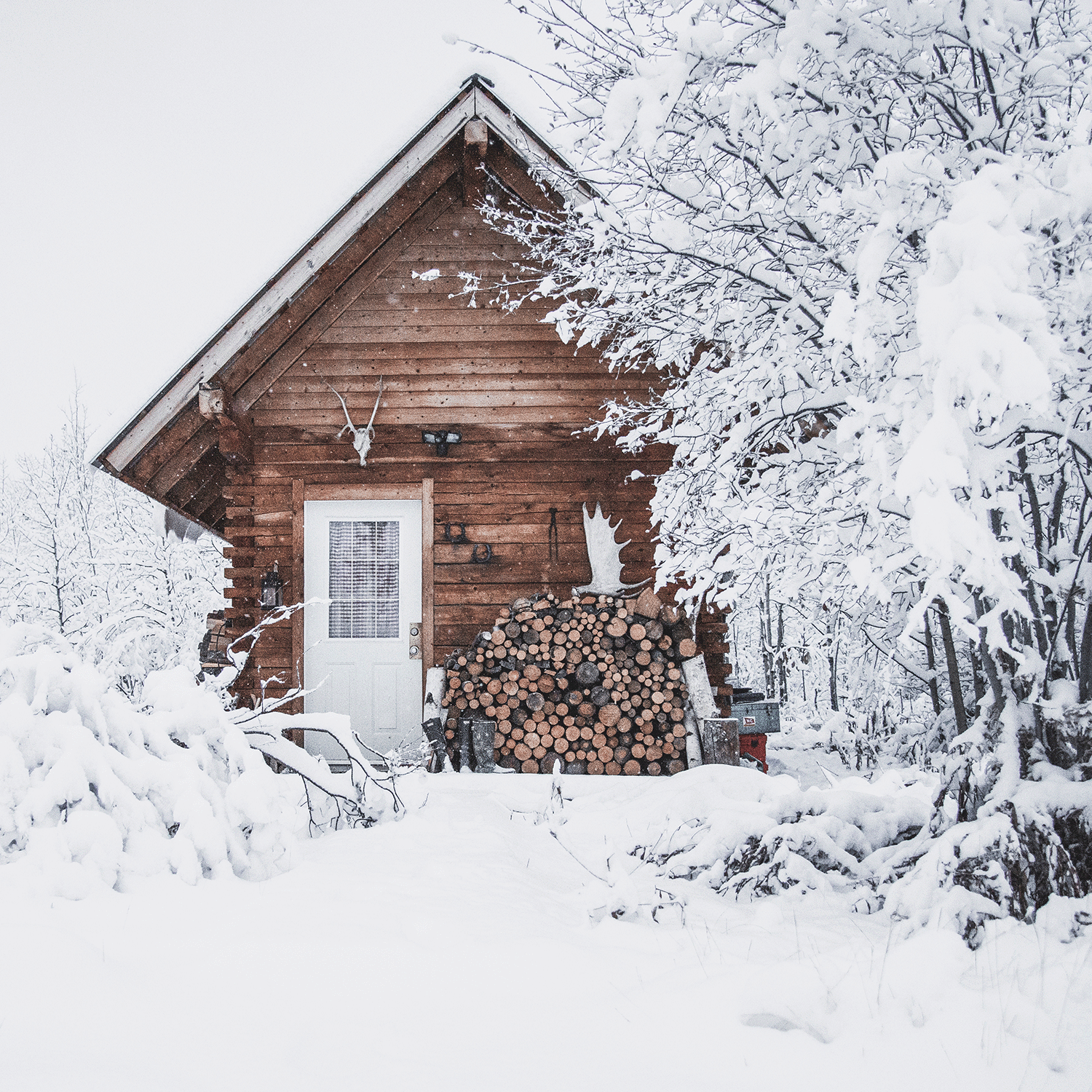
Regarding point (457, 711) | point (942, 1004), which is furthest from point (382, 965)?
point (457, 711)

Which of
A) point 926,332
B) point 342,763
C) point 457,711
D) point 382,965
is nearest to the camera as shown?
point 926,332

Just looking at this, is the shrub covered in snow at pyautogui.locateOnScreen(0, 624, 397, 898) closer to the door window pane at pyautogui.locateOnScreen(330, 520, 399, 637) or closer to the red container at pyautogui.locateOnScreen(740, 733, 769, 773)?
the door window pane at pyautogui.locateOnScreen(330, 520, 399, 637)

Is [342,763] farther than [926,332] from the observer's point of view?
Yes

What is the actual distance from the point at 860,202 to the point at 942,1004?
221 cm

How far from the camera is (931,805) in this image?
311 cm

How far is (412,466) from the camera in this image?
7.20 m

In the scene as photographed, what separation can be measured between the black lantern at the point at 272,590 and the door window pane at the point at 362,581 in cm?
43

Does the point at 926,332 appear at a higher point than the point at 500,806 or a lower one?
higher

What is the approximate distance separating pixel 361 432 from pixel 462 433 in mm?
887

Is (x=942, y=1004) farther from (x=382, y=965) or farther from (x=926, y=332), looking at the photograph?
(x=926, y=332)

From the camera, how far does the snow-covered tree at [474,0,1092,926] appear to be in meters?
1.96

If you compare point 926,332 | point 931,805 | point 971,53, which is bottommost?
point 931,805

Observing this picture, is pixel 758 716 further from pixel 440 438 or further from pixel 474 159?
pixel 474 159

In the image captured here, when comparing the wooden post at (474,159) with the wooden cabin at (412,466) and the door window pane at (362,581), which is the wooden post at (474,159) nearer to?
the wooden cabin at (412,466)
